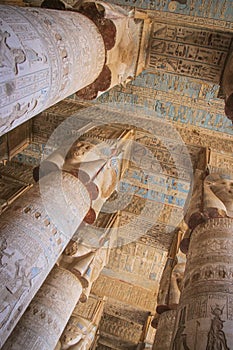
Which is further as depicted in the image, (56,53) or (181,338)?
(56,53)

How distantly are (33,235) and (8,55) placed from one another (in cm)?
188

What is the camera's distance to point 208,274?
2.96 meters

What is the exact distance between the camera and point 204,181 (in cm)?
466

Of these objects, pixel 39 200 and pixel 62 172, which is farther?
pixel 62 172

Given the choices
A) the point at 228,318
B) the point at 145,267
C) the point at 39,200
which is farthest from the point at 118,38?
the point at 145,267

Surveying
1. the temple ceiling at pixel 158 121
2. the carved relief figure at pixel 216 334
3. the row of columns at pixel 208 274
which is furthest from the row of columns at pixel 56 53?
the carved relief figure at pixel 216 334

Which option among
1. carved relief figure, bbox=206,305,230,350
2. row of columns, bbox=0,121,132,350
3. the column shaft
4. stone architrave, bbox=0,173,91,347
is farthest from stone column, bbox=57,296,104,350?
carved relief figure, bbox=206,305,230,350

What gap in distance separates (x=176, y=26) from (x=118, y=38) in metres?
1.23

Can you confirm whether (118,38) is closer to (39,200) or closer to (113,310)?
(39,200)

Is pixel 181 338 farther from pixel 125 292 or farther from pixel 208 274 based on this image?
pixel 125 292

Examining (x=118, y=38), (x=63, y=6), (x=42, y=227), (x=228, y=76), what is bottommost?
(x=42, y=227)

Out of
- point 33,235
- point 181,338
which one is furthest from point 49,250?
point 181,338

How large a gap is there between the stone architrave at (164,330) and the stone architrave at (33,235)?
2459mm

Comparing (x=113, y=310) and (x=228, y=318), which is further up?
(x=228, y=318)
